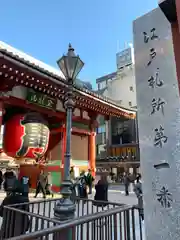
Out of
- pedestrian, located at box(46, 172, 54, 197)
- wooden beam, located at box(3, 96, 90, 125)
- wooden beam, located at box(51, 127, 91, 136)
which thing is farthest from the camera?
wooden beam, located at box(51, 127, 91, 136)

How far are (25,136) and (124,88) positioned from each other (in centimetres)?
3092

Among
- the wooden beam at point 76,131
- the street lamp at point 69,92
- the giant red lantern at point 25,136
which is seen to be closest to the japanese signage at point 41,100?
the giant red lantern at point 25,136

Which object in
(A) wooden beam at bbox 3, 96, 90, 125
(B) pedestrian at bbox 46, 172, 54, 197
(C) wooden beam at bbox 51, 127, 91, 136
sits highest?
(A) wooden beam at bbox 3, 96, 90, 125

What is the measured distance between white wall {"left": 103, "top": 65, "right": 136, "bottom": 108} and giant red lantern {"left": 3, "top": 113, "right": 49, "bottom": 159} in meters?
28.4

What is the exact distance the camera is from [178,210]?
221cm

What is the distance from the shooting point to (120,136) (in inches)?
1299

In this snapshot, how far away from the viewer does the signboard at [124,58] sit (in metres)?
43.7

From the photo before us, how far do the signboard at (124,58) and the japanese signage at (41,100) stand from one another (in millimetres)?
36713

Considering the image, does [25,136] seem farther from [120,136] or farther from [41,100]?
[120,136]

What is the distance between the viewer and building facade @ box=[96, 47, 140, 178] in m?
30.2

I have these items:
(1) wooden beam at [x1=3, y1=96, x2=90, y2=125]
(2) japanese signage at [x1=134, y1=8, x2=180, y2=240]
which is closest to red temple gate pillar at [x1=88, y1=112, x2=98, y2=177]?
(1) wooden beam at [x1=3, y1=96, x2=90, y2=125]

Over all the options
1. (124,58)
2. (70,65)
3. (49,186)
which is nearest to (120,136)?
(124,58)

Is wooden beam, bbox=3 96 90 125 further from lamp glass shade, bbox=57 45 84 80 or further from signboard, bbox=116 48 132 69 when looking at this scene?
signboard, bbox=116 48 132 69

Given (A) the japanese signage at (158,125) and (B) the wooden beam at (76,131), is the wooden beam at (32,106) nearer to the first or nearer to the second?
(B) the wooden beam at (76,131)
